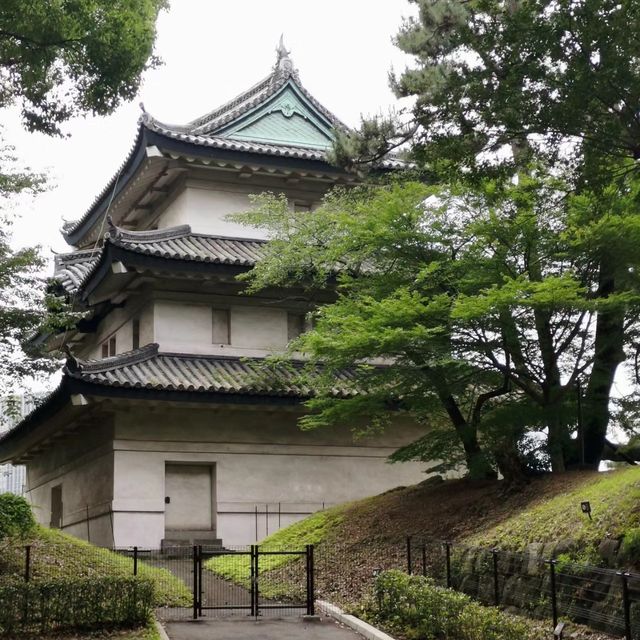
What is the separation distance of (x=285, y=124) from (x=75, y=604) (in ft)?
66.3

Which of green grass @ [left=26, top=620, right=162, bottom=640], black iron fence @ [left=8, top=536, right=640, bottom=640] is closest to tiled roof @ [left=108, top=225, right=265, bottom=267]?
black iron fence @ [left=8, top=536, right=640, bottom=640]

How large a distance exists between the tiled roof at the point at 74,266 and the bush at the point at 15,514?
1257 centimetres

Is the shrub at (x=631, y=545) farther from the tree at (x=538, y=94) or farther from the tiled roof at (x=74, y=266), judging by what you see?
the tiled roof at (x=74, y=266)

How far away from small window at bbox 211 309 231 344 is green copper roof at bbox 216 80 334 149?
5.83 meters

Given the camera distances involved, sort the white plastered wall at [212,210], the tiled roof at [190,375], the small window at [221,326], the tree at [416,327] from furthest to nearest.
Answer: the white plastered wall at [212,210] < the small window at [221,326] < the tiled roof at [190,375] < the tree at [416,327]

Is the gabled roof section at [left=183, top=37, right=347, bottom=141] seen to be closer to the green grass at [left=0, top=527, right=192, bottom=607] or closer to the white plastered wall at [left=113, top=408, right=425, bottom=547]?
the white plastered wall at [left=113, top=408, right=425, bottom=547]

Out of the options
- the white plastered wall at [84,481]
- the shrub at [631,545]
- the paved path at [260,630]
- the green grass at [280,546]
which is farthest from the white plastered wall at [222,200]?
the shrub at [631,545]

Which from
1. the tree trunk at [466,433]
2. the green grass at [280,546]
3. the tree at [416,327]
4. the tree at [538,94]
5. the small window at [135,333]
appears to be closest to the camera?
the tree at [538,94]

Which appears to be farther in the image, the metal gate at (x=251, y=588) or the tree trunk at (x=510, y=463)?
the tree trunk at (x=510, y=463)

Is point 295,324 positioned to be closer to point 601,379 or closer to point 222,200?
point 222,200

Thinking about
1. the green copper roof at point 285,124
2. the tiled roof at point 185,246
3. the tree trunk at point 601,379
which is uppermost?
the green copper roof at point 285,124

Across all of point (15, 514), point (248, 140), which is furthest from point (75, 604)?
point (248, 140)

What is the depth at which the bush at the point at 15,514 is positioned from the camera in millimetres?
19128

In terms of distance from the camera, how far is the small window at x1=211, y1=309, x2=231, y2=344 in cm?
2822
